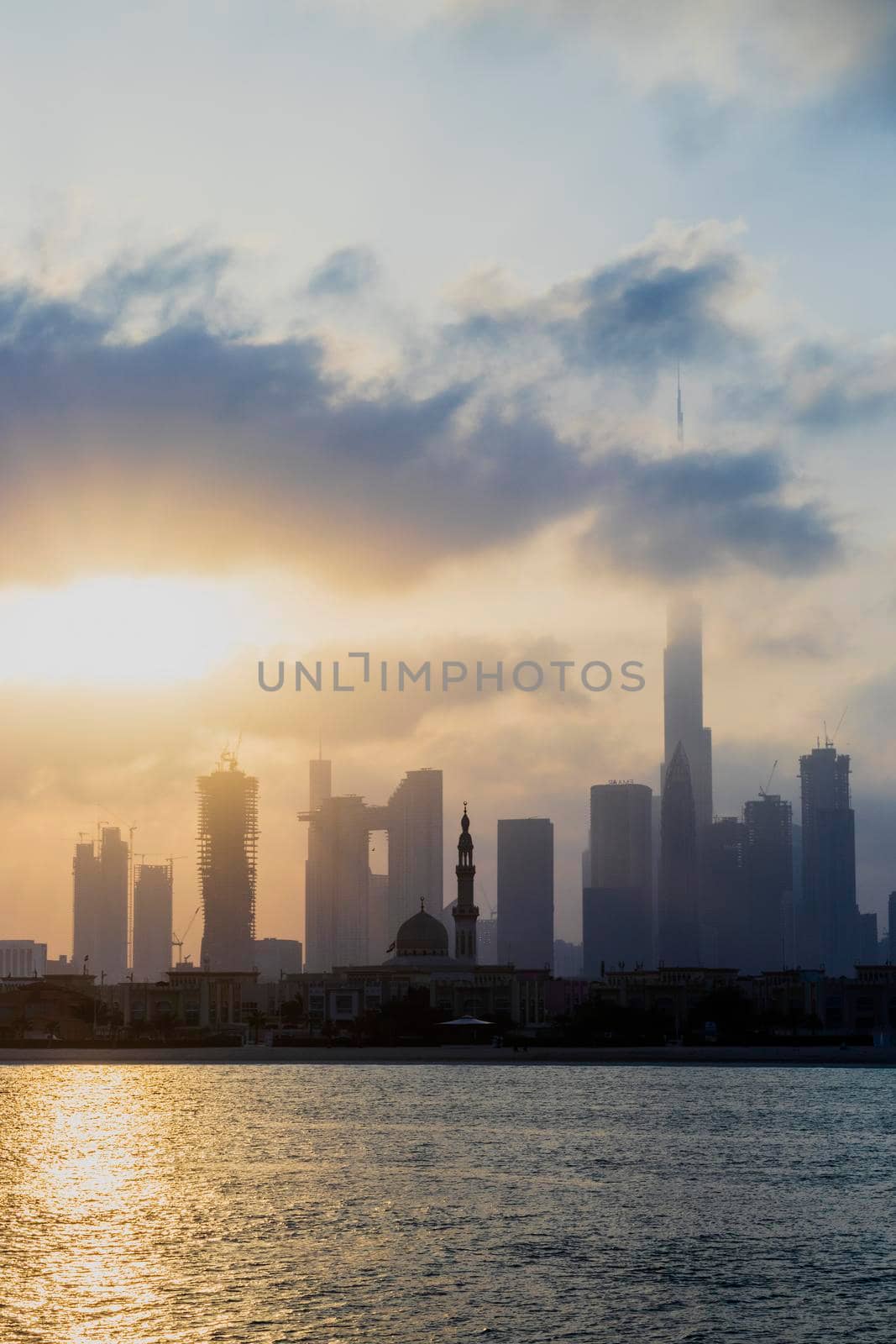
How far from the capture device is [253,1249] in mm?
65500

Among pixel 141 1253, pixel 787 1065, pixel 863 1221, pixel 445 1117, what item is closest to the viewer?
pixel 141 1253

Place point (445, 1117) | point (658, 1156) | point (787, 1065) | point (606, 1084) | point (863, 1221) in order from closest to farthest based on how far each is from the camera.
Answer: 1. point (863, 1221)
2. point (658, 1156)
3. point (445, 1117)
4. point (606, 1084)
5. point (787, 1065)

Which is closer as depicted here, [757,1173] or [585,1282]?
[585,1282]

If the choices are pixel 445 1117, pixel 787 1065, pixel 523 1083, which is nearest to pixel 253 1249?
pixel 445 1117

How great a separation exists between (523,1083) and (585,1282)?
323ft

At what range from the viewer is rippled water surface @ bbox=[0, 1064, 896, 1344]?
54.2 meters

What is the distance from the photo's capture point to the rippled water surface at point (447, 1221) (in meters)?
54.2

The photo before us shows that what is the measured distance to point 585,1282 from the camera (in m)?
59.5

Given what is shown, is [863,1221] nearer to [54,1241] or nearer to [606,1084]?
[54,1241]

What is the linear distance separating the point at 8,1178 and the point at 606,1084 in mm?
77915

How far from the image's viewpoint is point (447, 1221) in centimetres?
7231

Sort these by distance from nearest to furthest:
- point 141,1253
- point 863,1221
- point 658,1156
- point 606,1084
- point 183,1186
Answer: point 141,1253, point 863,1221, point 183,1186, point 658,1156, point 606,1084

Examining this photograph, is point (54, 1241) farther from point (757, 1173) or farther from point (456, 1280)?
point (757, 1173)

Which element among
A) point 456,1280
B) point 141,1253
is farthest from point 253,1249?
point 456,1280
